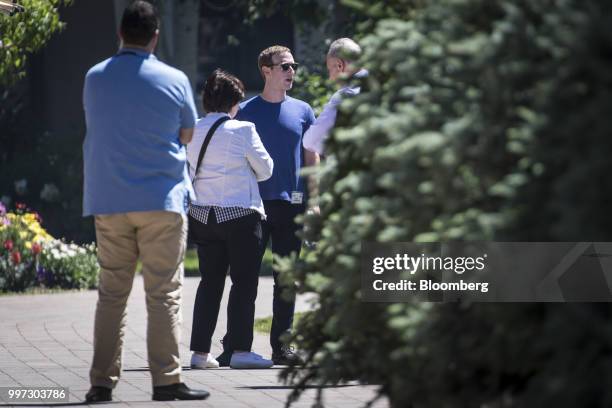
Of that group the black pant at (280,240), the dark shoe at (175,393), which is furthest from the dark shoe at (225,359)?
the dark shoe at (175,393)

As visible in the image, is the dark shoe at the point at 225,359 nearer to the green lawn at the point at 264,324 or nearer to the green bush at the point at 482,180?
the green lawn at the point at 264,324

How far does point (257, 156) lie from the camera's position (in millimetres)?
7637

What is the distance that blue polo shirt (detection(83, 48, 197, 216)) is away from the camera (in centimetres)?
608

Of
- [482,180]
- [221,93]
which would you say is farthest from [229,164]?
[482,180]

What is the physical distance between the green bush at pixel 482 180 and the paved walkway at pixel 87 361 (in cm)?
86

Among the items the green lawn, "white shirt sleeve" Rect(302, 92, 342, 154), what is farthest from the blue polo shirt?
the green lawn

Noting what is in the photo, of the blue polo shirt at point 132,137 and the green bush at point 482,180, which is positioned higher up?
the blue polo shirt at point 132,137

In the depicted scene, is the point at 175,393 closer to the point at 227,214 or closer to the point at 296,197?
the point at 227,214

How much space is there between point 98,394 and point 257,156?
75.4 inches

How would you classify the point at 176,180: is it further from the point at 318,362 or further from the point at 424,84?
the point at 424,84

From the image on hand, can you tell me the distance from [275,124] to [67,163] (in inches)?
365

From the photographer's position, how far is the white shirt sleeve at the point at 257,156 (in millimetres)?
7641

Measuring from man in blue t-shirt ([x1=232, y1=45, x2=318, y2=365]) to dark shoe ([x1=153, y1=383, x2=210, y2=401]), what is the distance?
1.72 metres
